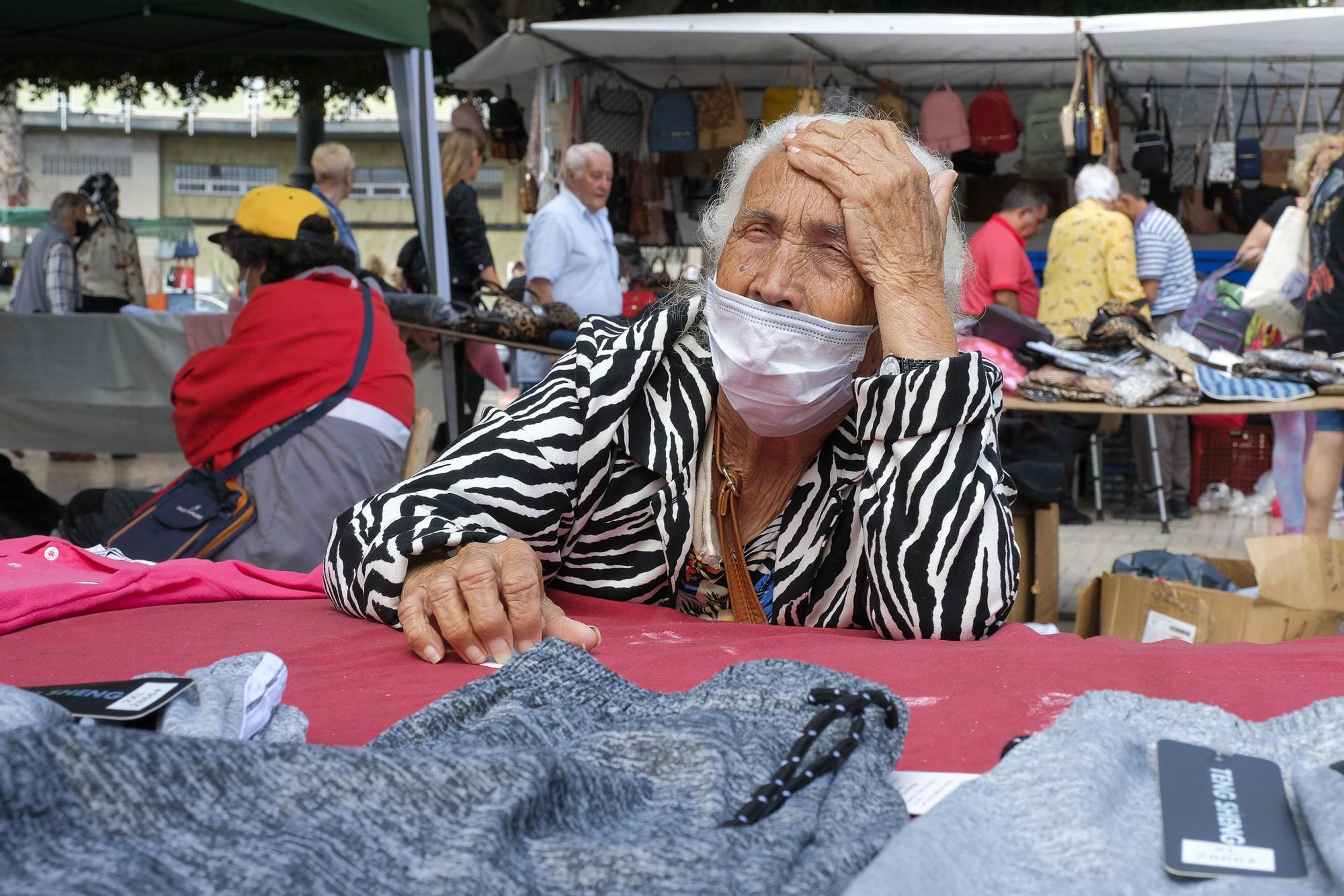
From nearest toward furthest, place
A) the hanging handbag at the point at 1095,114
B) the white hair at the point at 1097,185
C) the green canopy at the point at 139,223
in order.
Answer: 1. the white hair at the point at 1097,185
2. the hanging handbag at the point at 1095,114
3. the green canopy at the point at 139,223

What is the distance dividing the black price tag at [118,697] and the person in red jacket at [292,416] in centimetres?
262

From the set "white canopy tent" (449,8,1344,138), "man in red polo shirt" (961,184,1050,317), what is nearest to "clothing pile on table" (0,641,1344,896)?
"man in red polo shirt" (961,184,1050,317)

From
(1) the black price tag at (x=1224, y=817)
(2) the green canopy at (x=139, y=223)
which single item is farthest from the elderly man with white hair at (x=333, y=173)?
(2) the green canopy at (x=139, y=223)

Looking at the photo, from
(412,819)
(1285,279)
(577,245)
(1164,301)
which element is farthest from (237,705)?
(1164,301)

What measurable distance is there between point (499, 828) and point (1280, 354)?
16.6 ft

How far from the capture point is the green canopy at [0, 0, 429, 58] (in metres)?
6.72

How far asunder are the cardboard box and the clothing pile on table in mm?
2654

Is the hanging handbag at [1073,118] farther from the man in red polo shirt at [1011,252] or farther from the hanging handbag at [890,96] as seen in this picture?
the hanging handbag at [890,96]

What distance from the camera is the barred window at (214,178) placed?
115ft

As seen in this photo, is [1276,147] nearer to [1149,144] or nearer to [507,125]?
[1149,144]

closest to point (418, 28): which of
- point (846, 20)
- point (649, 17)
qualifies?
point (649, 17)

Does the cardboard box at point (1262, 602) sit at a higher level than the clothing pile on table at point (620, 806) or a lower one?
lower

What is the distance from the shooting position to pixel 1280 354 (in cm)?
523

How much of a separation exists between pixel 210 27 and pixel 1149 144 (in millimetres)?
6356
